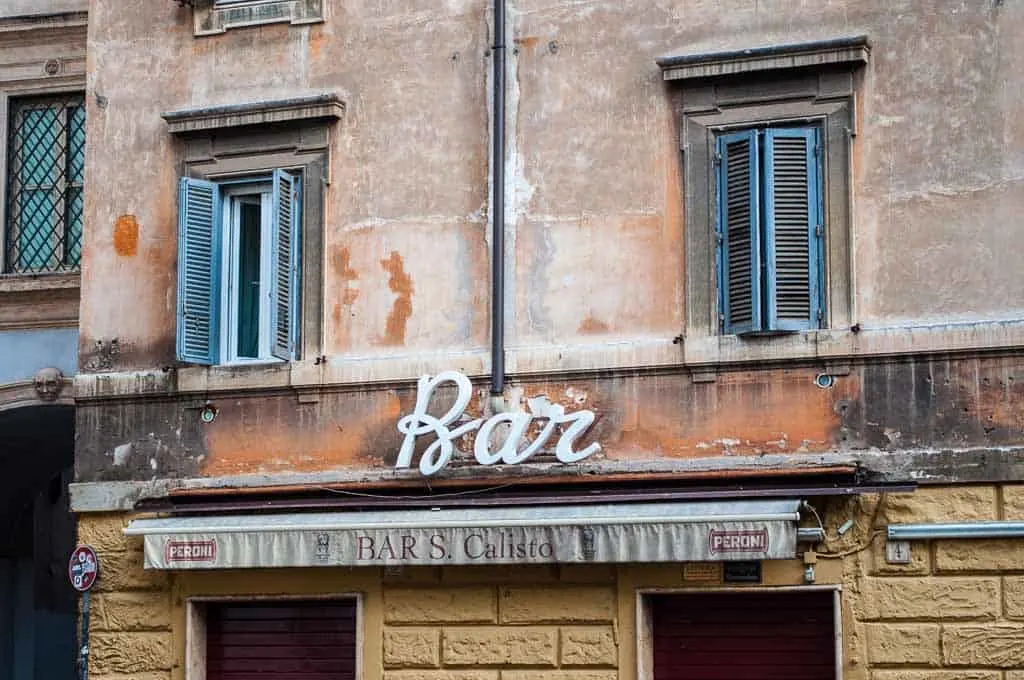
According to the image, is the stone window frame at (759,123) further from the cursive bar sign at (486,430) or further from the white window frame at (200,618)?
the white window frame at (200,618)

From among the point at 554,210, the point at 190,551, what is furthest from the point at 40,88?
the point at 554,210

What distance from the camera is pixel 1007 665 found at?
1445 centimetres

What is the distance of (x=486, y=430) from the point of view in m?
16.1

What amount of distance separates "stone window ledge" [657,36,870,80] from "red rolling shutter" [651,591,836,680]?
4.11 meters

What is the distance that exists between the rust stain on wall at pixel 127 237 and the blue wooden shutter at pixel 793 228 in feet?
19.1

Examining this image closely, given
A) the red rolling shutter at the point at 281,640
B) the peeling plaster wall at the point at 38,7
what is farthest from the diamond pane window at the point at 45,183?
the red rolling shutter at the point at 281,640

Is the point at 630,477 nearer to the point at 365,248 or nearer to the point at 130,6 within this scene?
the point at 365,248

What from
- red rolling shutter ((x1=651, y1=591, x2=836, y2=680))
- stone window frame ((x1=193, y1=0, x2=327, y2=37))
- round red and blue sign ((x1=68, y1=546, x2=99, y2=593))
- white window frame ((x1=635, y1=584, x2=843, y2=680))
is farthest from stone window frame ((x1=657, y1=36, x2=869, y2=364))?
round red and blue sign ((x1=68, y1=546, x2=99, y2=593))

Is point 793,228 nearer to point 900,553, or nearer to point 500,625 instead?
point 900,553

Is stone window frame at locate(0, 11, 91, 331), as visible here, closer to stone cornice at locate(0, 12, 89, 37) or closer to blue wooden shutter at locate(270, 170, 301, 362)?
stone cornice at locate(0, 12, 89, 37)

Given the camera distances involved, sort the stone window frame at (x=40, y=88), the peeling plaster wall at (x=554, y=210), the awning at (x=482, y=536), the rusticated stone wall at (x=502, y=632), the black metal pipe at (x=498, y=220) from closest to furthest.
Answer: the awning at (x=482, y=536)
the peeling plaster wall at (x=554, y=210)
the rusticated stone wall at (x=502, y=632)
the black metal pipe at (x=498, y=220)
the stone window frame at (x=40, y=88)

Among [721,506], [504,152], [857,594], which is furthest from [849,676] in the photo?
[504,152]

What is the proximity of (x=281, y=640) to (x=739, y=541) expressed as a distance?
4.45 meters

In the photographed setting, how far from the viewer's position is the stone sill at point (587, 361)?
1498 centimetres
